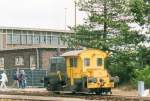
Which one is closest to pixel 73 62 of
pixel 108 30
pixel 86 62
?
pixel 86 62

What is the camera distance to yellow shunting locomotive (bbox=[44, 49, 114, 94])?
35.9 metres

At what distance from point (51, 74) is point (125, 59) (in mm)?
7970

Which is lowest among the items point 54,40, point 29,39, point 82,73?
point 54,40

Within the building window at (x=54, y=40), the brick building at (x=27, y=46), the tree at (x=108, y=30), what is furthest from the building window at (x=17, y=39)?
the tree at (x=108, y=30)

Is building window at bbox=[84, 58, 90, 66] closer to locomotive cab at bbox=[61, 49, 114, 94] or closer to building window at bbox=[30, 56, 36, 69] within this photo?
locomotive cab at bbox=[61, 49, 114, 94]

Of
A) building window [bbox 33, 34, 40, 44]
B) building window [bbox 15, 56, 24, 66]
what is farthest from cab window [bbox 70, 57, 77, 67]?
building window [bbox 33, 34, 40, 44]

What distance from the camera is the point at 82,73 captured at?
36.4 meters

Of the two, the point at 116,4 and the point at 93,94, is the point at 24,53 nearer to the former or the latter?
the point at 116,4

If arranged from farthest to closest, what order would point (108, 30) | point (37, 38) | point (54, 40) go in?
point (54, 40) → point (37, 38) → point (108, 30)

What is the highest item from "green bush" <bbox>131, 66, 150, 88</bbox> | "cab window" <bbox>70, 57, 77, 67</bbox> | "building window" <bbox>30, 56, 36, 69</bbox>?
"cab window" <bbox>70, 57, 77, 67</bbox>

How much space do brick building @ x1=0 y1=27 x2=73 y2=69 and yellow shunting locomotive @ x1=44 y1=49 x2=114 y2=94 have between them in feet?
80.0

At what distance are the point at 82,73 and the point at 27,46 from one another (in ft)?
159

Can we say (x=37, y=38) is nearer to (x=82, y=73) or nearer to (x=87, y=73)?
(x=82, y=73)

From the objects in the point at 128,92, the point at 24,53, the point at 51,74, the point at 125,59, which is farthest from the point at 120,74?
the point at 24,53
